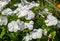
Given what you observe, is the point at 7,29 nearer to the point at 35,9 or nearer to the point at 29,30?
the point at 29,30

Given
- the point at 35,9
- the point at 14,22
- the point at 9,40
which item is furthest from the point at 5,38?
the point at 35,9

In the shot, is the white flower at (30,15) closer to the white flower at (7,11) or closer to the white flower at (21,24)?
the white flower at (21,24)

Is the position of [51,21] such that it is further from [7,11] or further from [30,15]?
[7,11]

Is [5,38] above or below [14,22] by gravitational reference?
below

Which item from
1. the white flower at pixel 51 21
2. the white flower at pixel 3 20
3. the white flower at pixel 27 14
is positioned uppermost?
the white flower at pixel 27 14

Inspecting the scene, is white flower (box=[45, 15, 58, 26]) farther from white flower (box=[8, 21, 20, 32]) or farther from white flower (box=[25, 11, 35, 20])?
white flower (box=[8, 21, 20, 32])

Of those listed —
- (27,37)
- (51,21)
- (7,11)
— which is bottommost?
(27,37)

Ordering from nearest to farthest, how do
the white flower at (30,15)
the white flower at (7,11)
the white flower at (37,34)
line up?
the white flower at (37,34)
the white flower at (30,15)
the white flower at (7,11)

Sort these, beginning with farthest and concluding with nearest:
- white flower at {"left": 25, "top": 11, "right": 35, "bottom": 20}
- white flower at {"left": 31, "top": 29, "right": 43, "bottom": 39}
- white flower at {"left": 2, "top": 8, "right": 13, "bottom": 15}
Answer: white flower at {"left": 2, "top": 8, "right": 13, "bottom": 15}
white flower at {"left": 25, "top": 11, "right": 35, "bottom": 20}
white flower at {"left": 31, "top": 29, "right": 43, "bottom": 39}

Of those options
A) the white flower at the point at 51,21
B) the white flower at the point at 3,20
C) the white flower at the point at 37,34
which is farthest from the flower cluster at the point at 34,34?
the white flower at the point at 3,20

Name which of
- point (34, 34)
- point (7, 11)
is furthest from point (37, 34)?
point (7, 11)

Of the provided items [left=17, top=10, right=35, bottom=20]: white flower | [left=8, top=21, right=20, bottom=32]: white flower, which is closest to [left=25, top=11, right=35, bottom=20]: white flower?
[left=17, top=10, right=35, bottom=20]: white flower
